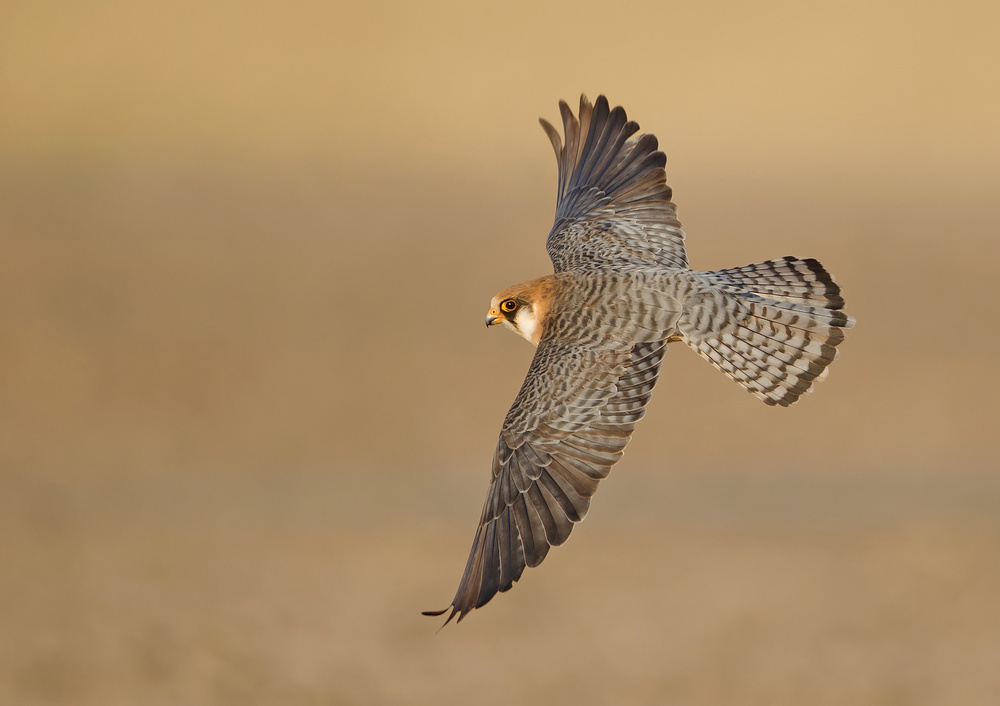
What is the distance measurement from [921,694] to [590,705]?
436 cm

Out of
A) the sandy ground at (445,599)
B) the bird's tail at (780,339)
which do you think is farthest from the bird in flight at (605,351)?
the sandy ground at (445,599)

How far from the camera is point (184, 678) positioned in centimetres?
1652

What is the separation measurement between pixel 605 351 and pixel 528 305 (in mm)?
749

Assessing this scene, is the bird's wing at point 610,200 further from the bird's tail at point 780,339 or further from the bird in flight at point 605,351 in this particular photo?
the bird's tail at point 780,339

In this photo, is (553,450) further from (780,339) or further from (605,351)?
(780,339)

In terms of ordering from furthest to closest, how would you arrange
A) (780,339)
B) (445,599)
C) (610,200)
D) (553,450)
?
(445,599)
(610,200)
(780,339)
(553,450)

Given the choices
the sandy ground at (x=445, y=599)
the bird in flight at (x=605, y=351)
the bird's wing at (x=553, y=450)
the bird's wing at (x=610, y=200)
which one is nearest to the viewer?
the bird's wing at (x=553, y=450)

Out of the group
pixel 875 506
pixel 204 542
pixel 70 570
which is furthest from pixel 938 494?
pixel 70 570

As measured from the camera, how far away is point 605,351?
26.2ft

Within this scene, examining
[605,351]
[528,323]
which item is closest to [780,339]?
[605,351]

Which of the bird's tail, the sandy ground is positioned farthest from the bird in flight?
the sandy ground

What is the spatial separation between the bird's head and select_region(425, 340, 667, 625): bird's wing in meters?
0.34

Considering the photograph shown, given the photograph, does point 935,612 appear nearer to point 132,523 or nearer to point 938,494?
point 938,494

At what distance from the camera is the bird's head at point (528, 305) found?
8461mm
